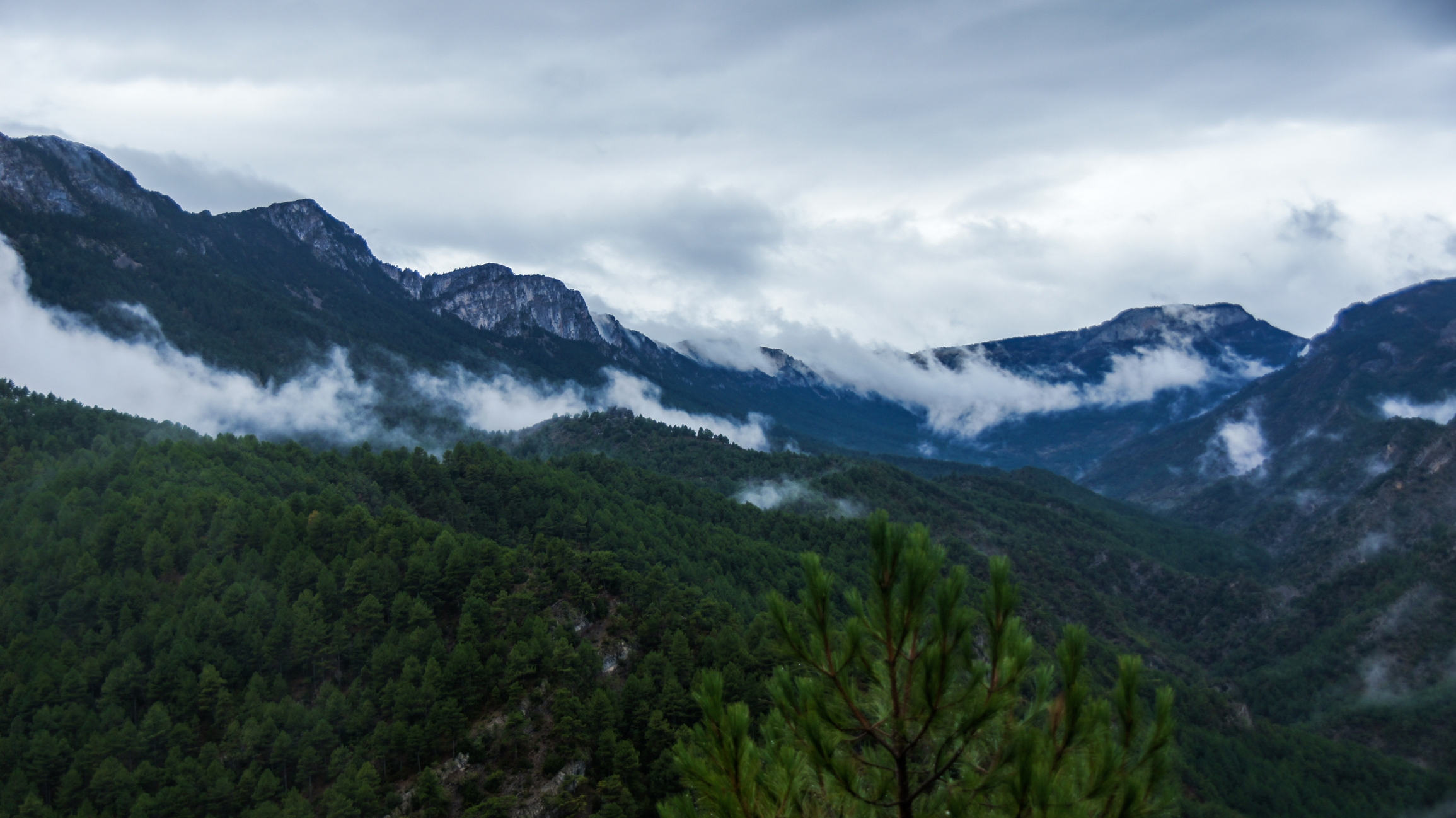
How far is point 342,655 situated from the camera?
64.1 metres

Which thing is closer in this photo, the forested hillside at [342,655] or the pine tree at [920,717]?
the pine tree at [920,717]

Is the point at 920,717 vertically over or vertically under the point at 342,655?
over

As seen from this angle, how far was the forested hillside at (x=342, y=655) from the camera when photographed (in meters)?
50.8

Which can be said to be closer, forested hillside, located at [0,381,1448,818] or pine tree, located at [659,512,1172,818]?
pine tree, located at [659,512,1172,818]

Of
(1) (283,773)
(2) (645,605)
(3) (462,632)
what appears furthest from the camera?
(2) (645,605)

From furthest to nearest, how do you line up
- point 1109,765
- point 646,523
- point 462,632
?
1. point 646,523
2. point 462,632
3. point 1109,765

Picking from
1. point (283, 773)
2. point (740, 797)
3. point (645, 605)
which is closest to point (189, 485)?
point (283, 773)

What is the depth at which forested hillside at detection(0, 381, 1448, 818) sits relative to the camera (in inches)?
1999

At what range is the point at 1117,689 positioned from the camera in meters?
10.1

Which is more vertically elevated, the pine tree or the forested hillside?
the pine tree

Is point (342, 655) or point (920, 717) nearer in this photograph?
point (920, 717)

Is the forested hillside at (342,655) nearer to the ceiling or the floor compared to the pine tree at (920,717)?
nearer to the floor

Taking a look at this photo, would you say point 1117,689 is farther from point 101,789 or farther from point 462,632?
point 101,789

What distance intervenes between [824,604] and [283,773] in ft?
194
